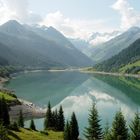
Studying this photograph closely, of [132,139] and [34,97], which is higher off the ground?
[34,97]

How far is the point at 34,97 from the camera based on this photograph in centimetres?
19562

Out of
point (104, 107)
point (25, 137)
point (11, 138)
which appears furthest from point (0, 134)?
point (104, 107)

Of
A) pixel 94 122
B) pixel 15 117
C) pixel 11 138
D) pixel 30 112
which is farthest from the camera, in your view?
pixel 30 112

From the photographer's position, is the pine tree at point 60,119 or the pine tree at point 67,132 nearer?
the pine tree at point 67,132

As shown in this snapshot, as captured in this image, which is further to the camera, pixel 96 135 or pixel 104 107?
pixel 104 107

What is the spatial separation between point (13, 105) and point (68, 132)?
221 feet

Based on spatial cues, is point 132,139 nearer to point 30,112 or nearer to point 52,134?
point 52,134

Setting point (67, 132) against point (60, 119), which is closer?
point (67, 132)

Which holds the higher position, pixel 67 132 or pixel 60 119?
pixel 60 119

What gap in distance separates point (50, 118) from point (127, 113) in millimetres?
51962

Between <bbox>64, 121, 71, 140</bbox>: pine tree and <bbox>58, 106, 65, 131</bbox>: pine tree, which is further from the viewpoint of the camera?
<bbox>58, 106, 65, 131</bbox>: pine tree

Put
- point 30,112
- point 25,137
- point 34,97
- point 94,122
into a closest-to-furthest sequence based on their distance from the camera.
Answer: point 94,122 < point 25,137 < point 30,112 < point 34,97

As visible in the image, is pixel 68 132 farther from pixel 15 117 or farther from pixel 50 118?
pixel 15 117

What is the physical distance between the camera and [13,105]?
13725cm
